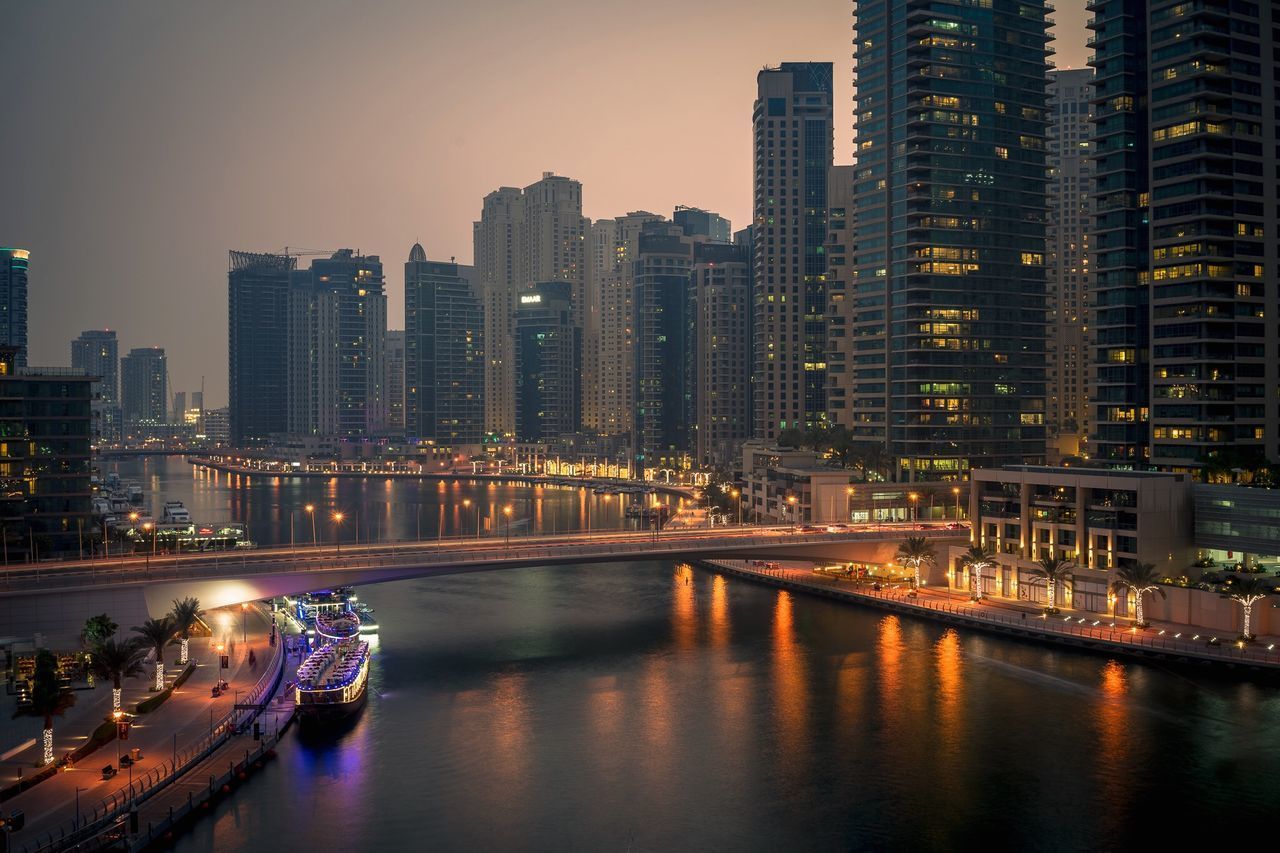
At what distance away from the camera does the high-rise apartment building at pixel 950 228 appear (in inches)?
5655

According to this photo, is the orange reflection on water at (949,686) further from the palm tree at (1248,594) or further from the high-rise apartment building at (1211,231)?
the high-rise apartment building at (1211,231)

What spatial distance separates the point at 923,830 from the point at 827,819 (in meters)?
4.43

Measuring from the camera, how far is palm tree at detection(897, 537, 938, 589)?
10075 cm

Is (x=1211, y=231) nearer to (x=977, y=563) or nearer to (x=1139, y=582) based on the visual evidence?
(x=977, y=563)

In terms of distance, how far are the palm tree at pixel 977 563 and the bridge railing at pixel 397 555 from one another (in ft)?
25.2

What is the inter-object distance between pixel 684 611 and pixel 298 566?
38.2 m

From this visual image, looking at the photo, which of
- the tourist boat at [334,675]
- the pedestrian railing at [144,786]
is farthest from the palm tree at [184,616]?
the tourist boat at [334,675]

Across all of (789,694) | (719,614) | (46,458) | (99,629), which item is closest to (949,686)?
(789,694)

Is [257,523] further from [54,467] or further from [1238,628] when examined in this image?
[1238,628]

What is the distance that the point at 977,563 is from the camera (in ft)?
316

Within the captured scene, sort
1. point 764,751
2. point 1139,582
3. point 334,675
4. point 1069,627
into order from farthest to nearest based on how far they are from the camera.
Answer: point 1069,627
point 1139,582
point 334,675
point 764,751

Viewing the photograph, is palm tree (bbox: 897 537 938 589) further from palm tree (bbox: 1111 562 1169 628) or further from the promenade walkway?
palm tree (bbox: 1111 562 1169 628)

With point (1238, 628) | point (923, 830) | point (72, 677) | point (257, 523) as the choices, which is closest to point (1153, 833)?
point (923, 830)

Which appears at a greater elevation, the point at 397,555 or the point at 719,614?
the point at 397,555
